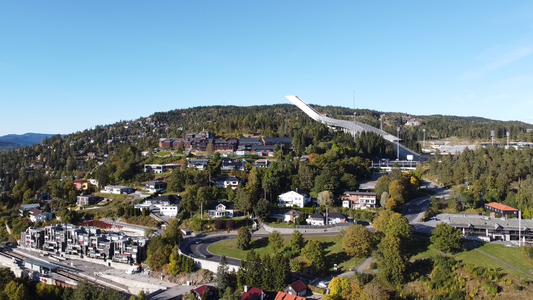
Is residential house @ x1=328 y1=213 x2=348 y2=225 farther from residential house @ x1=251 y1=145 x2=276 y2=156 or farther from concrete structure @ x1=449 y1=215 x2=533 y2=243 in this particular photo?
residential house @ x1=251 y1=145 x2=276 y2=156

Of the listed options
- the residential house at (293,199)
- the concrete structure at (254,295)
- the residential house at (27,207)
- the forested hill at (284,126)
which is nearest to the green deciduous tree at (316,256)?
the concrete structure at (254,295)

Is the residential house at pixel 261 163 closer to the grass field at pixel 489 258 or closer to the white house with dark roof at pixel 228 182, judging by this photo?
the white house with dark roof at pixel 228 182

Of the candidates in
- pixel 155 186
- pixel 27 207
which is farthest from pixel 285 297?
pixel 27 207

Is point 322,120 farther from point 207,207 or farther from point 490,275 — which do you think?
point 490,275

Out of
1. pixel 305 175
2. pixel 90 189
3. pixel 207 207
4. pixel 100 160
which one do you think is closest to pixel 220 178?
pixel 207 207

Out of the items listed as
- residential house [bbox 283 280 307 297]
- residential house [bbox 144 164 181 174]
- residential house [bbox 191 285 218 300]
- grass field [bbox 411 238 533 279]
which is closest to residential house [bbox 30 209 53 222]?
residential house [bbox 144 164 181 174]

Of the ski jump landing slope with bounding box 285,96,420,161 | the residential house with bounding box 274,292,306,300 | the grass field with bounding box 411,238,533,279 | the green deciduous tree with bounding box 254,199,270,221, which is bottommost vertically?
the residential house with bounding box 274,292,306,300

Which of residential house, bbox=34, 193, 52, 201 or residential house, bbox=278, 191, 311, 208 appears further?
residential house, bbox=34, 193, 52, 201
